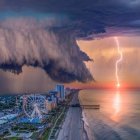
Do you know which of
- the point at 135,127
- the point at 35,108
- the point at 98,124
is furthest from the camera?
the point at 35,108

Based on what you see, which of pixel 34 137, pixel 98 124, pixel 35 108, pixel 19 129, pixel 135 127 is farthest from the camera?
pixel 35 108

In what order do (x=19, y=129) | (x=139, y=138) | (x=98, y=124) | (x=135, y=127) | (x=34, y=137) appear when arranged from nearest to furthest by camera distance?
1. (x=34, y=137)
2. (x=139, y=138)
3. (x=19, y=129)
4. (x=135, y=127)
5. (x=98, y=124)

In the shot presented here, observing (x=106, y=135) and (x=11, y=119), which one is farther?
(x=11, y=119)

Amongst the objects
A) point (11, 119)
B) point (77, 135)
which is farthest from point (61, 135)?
point (11, 119)

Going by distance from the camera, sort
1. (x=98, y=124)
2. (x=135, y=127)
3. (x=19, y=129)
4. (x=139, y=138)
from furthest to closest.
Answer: (x=98, y=124) → (x=135, y=127) → (x=19, y=129) → (x=139, y=138)

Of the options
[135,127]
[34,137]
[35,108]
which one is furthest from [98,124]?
[34,137]

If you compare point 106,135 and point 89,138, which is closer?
point 89,138

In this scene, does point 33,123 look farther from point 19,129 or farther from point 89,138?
point 89,138

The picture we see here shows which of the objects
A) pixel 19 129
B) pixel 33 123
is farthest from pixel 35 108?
pixel 19 129

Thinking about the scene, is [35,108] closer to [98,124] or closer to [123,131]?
[98,124]
